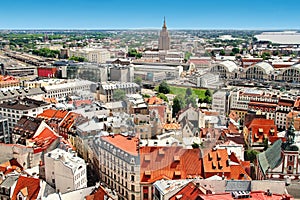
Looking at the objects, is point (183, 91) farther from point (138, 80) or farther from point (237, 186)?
point (237, 186)

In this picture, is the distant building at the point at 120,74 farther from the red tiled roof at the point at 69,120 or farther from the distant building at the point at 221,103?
the red tiled roof at the point at 69,120

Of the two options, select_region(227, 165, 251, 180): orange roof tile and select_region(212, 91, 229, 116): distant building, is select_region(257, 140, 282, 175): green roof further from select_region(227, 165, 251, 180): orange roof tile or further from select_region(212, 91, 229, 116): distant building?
select_region(212, 91, 229, 116): distant building

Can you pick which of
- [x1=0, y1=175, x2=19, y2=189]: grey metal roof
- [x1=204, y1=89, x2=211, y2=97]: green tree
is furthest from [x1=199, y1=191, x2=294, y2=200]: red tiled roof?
[x1=204, y1=89, x2=211, y2=97]: green tree

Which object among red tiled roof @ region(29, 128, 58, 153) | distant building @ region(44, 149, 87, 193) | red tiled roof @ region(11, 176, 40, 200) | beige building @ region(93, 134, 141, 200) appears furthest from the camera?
red tiled roof @ region(29, 128, 58, 153)

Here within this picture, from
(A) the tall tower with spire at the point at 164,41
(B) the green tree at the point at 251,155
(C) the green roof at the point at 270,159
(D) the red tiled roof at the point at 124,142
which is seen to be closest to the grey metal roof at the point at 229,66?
(A) the tall tower with spire at the point at 164,41

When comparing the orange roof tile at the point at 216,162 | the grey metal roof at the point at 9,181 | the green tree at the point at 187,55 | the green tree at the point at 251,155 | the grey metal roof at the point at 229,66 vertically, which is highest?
the green tree at the point at 187,55

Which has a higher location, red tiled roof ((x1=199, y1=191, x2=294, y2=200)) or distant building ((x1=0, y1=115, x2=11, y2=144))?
red tiled roof ((x1=199, y1=191, x2=294, y2=200))

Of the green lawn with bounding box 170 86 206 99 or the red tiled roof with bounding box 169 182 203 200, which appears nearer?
the red tiled roof with bounding box 169 182 203 200
